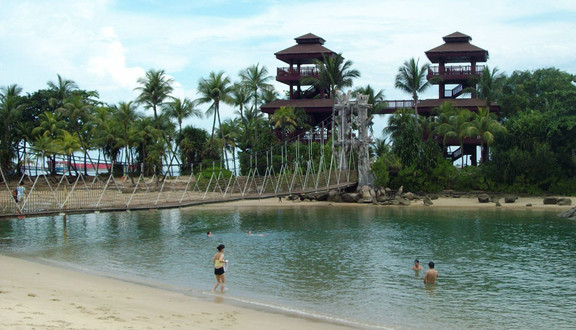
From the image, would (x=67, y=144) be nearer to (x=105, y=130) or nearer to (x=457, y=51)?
(x=105, y=130)

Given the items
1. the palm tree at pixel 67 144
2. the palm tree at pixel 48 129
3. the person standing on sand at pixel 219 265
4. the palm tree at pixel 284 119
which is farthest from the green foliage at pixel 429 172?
the person standing on sand at pixel 219 265

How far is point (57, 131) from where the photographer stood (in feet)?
180

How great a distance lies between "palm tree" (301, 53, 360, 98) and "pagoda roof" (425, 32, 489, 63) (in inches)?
282

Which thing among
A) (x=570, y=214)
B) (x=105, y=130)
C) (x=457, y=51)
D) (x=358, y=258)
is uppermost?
(x=457, y=51)

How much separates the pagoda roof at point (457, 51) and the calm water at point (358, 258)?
70.0ft

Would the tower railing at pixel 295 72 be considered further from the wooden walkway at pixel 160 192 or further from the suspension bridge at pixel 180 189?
the wooden walkway at pixel 160 192

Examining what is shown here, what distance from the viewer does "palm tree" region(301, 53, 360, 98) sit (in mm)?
53000

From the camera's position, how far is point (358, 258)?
70.8ft

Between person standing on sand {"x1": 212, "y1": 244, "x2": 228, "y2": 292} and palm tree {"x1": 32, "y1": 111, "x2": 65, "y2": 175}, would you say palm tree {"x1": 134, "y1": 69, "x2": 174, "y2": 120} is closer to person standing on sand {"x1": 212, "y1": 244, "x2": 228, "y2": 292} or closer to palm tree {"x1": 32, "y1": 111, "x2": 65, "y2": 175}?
palm tree {"x1": 32, "y1": 111, "x2": 65, "y2": 175}

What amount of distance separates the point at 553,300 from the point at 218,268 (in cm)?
836

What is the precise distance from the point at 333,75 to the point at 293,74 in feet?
15.4

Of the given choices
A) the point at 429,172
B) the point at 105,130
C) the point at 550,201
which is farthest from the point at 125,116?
the point at 550,201

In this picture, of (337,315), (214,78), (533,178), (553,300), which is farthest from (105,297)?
(214,78)

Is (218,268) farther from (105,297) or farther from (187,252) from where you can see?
(187,252)
